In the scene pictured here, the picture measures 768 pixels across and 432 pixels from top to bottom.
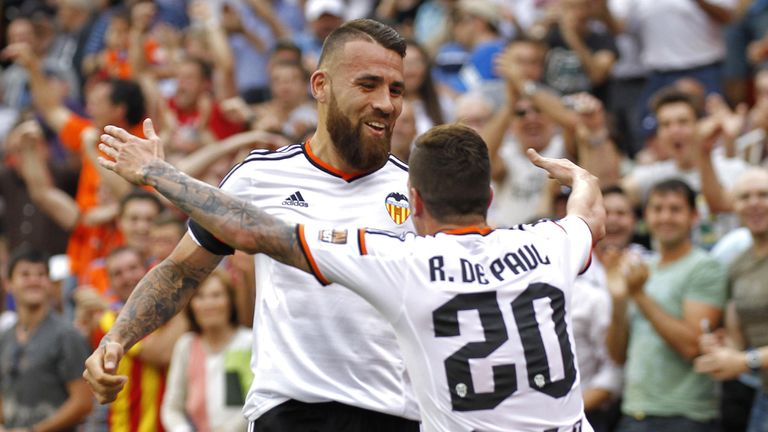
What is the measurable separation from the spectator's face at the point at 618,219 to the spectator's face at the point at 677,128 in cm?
105

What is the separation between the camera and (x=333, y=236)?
4934 mm

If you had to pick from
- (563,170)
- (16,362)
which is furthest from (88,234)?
(563,170)

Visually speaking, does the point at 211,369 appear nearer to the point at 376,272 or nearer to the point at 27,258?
the point at 27,258

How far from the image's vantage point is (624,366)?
Answer: 9.43 metres

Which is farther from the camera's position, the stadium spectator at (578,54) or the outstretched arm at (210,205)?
the stadium spectator at (578,54)

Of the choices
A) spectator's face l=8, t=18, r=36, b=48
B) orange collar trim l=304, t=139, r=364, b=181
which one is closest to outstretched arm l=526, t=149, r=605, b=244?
orange collar trim l=304, t=139, r=364, b=181

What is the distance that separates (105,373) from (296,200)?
1164 millimetres

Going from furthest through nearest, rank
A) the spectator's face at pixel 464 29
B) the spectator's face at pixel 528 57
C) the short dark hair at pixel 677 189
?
the spectator's face at pixel 464 29 → the spectator's face at pixel 528 57 → the short dark hair at pixel 677 189

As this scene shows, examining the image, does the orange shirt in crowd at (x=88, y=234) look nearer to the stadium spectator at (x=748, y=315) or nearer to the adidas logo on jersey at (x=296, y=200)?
the stadium spectator at (x=748, y=315)

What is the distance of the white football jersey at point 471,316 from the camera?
4777 millimetres

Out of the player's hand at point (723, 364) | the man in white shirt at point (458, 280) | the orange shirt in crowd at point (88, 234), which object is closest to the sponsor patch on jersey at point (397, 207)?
the man in white shirt at point (458, 280)

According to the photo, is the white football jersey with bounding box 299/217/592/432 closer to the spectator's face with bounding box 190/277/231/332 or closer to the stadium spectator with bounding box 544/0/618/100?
the spectator's face with bounding box 190/277/231/332

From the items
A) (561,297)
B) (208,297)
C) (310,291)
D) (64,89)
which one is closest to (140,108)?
(208,297)

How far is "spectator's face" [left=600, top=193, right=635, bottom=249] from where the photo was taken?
9.67 meters
